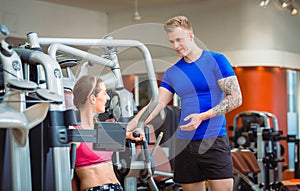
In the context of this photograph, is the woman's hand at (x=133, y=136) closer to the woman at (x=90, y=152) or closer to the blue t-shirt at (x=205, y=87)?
the woman at (x=90, y=152)

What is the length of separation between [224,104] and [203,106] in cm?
13

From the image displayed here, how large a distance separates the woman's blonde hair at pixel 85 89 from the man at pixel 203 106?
335 mm

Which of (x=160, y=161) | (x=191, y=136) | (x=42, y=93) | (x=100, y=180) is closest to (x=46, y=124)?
(x=42, y=93)

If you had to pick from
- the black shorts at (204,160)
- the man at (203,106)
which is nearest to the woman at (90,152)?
the man at (203,106)

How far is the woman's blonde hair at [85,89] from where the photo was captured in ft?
9.71

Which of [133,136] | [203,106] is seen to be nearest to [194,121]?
[203,106]

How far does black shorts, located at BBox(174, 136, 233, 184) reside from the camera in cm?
309

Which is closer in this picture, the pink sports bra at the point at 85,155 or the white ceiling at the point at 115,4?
the pink sports bra at the point at 85,155

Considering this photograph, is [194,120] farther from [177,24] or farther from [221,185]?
[177,24]

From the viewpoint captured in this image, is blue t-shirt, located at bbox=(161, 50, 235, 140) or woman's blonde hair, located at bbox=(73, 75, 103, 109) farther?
blue t-shirt, located at bbox=(161, 50, 235, 140)

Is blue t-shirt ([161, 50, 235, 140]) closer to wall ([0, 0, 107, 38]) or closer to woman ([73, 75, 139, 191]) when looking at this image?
woman ([73, 75, 139, 191])

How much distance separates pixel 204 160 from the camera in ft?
10.2

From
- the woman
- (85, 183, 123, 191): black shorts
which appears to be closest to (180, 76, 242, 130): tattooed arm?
the woman

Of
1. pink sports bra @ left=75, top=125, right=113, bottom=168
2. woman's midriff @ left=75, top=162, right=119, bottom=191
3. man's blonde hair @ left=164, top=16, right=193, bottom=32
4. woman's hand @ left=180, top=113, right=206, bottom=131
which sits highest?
man's blonde hair @ left=164, top=16, right=193, bottom=32
